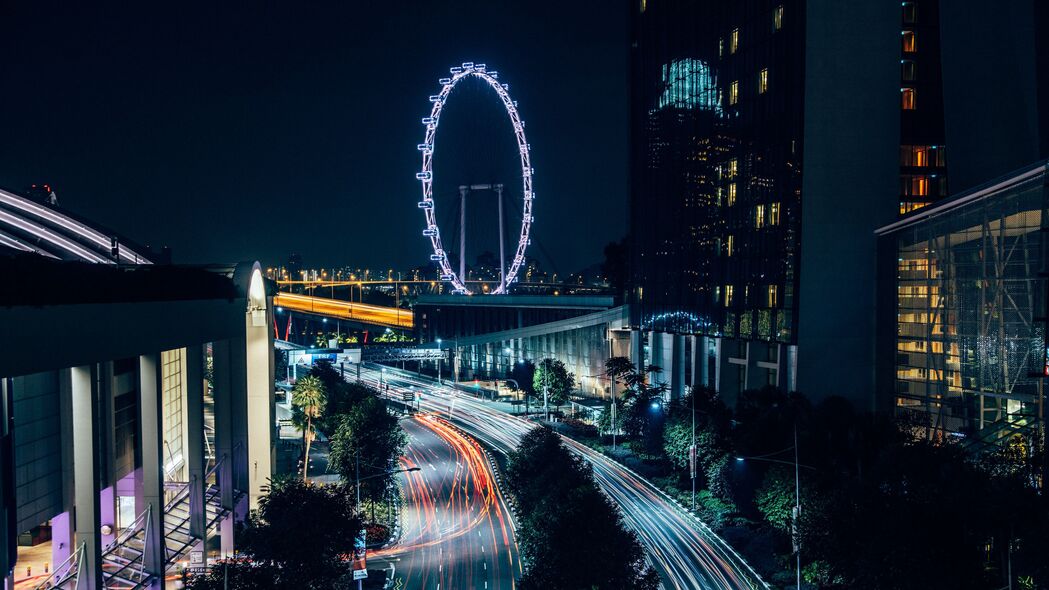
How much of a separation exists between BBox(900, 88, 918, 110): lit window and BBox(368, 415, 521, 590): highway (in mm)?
39587

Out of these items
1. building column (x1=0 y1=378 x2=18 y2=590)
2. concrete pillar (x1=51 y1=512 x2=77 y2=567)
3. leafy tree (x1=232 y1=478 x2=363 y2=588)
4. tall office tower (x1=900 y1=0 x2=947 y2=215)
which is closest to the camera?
building column (x1=0 y1=378 x2=18 y2=590)

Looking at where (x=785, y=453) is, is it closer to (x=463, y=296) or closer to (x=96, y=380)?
(x=96, y=380)

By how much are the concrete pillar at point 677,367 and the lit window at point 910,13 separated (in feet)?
112

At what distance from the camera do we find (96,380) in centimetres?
2245

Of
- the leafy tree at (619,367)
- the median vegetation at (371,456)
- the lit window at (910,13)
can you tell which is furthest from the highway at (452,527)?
the lit window at (910,13)

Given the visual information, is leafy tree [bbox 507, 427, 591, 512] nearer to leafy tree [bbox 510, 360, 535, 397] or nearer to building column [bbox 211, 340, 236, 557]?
building column [bbox 211, 340, 236, 557]

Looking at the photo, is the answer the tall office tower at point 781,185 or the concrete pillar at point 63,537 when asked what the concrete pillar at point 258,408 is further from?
the tall office tower at point 781,185

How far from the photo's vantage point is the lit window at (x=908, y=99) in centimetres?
6369

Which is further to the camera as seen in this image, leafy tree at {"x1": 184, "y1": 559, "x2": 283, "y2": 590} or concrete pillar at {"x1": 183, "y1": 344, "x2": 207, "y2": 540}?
concrete pillar at {"x1": 183, "y1": 344, "x2": 207, "y2": 540}

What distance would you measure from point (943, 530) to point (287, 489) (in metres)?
21.9

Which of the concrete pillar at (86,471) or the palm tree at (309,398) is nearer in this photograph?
the concrete pillar at (86,471)

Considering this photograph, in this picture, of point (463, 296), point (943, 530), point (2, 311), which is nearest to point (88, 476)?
point (2, 311)

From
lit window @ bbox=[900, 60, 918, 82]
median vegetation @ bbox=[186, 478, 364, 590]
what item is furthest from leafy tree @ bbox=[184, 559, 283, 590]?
lit window @ bbox=[900, 60, 918, 82]

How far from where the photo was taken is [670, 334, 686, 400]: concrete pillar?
84188 millimetres
